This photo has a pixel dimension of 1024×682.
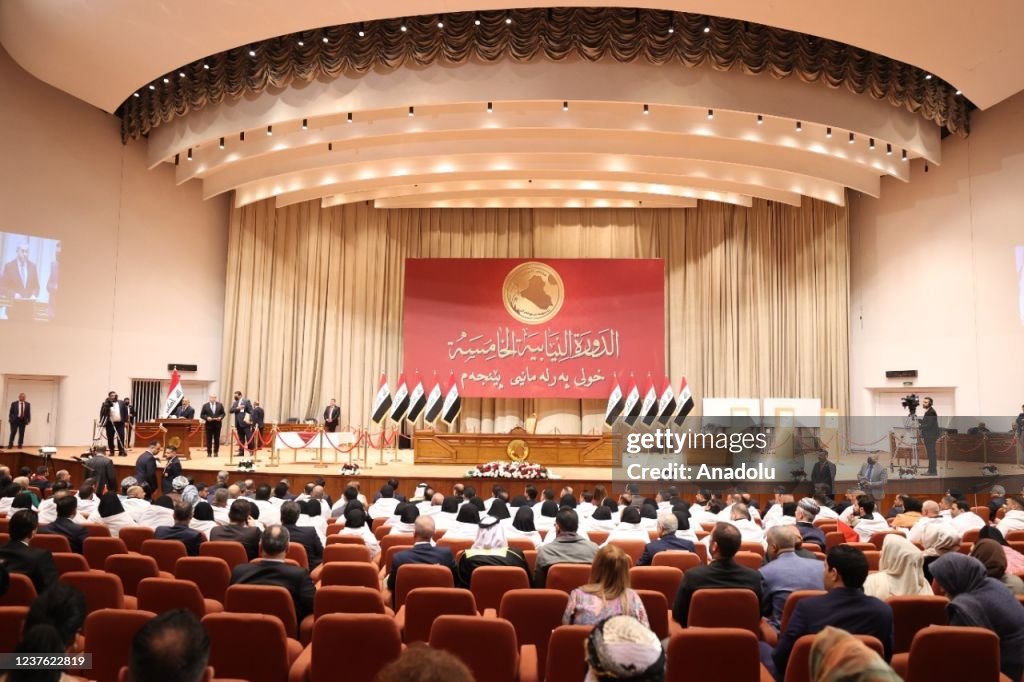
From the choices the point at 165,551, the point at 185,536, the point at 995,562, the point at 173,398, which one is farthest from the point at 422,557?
the point at 173,398

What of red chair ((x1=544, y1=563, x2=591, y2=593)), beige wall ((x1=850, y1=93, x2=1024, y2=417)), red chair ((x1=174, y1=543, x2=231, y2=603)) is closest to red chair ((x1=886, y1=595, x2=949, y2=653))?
red chair ((x1=544, y1=563, x2=591, y2=593))

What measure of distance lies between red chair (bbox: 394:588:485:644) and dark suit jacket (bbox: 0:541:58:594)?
6.61 feet

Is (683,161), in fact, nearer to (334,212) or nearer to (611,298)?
(611,298)

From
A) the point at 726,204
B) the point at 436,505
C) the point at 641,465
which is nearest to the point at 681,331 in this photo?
the point at 726,204

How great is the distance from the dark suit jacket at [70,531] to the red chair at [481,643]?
149 inches

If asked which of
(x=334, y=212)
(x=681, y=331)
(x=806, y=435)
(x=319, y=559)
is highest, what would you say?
(x=334, y=212)

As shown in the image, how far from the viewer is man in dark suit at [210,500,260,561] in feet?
17.8

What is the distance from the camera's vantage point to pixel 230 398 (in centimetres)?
1822

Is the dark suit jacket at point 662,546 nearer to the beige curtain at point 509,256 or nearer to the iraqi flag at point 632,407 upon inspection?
the iraqi flag at point 632,407

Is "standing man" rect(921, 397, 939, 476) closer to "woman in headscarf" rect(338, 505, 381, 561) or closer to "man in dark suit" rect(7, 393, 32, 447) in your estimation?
"woman in headscarf" rect(338, 505, 381, 561)

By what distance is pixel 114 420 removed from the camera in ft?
45.4

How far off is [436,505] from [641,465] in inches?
202

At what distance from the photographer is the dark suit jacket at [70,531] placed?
558 cm

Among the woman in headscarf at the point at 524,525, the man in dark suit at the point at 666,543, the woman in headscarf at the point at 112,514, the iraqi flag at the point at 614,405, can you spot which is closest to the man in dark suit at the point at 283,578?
the man in dark suit at the point at 666,543
